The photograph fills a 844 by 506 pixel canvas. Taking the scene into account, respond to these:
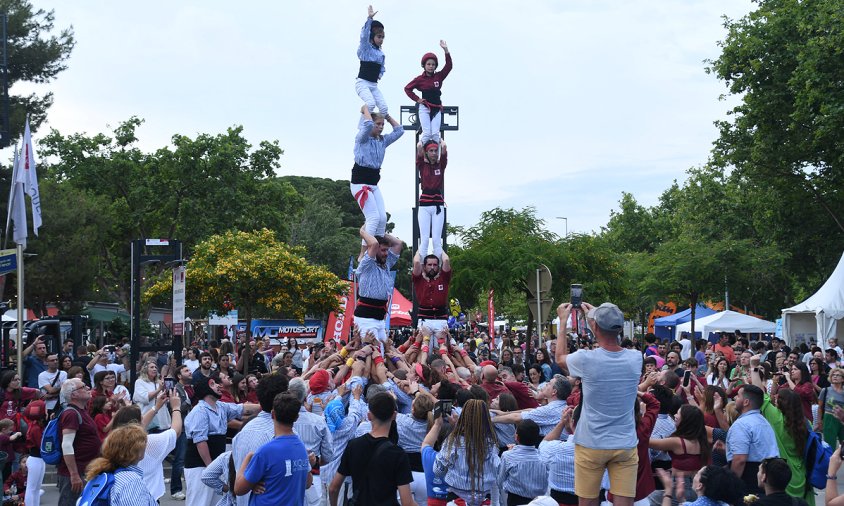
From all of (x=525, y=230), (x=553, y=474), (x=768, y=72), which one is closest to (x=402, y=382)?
(x=553, y=474)

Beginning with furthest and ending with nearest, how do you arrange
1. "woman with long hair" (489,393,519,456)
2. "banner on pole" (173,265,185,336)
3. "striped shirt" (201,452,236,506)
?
"banner on pole" (173,265,185,336)
"woman with long hair" (489,393,519,456)
"striped shirt" (201,452,236,506)

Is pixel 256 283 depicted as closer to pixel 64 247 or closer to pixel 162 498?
pixel 162 498

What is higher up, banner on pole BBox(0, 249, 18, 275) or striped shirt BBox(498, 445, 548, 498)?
banner on pole BBox(0, 249, 18, 275)

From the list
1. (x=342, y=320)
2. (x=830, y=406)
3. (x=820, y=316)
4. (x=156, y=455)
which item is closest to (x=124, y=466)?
(x=156, y=455)

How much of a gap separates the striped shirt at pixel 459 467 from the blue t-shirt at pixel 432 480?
127 mm

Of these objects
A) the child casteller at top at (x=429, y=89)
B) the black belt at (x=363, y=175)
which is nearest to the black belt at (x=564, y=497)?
the black belt at (x=363, y=175)

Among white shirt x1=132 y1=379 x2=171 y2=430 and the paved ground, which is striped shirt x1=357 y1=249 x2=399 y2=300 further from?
the paved ground

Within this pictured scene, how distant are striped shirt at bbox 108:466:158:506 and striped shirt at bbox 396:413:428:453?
8.55 ft

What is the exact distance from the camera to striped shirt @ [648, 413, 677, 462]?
7.52m

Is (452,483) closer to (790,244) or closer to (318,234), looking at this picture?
(790,244)

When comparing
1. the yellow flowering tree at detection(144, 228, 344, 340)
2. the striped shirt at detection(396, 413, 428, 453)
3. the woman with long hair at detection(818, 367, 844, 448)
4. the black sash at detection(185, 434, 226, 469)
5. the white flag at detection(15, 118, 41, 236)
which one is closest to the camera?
the striped shirt at detection(396, 413, 428, 453)

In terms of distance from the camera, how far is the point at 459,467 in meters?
6.71

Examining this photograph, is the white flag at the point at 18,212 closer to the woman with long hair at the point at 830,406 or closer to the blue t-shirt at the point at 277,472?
the blue t-shirt at the point at 277,472

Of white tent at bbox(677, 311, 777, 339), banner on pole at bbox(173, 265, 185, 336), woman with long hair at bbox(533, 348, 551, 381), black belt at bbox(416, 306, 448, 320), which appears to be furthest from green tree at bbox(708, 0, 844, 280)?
banner on pole at bbox(173, 265, 185, 336)
